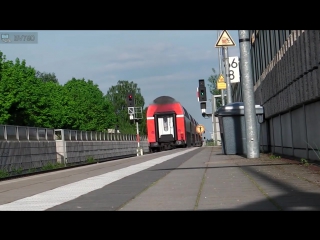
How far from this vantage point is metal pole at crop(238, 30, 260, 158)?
76.0 ft

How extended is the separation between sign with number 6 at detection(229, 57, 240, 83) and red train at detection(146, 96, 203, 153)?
11.4 meters

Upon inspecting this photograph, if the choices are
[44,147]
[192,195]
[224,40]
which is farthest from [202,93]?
[192,195]

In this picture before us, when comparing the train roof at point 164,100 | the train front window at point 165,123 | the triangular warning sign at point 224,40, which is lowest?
the train front window at point 165,123

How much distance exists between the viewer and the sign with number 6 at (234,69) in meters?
38.8

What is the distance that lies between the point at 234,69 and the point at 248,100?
16085 millimetres

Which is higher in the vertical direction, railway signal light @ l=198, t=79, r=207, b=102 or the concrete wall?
railway signal light @ l=198, t=79, r=207, b=102

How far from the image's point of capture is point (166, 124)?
53.6m

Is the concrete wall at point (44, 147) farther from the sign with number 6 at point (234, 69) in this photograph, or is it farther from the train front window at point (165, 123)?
the sign with number 6 at point (234, 69)

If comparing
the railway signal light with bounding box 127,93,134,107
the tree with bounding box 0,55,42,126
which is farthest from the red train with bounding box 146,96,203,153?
the railway signal light with bounding box 127,93,134,107

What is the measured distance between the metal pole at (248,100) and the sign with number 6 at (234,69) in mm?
15025

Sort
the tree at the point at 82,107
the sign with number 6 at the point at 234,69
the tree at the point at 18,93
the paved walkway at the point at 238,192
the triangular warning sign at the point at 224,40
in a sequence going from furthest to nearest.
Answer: the tree at the point at 82,107
the tree at the point at 18,93
the sign with number 6 at the point at 234,69
the triangular warning sign at the point at 224,40
the paved walkway at the point at 238,192

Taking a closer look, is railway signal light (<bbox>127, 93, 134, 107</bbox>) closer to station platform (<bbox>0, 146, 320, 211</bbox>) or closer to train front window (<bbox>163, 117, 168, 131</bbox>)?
station platform (<bbox>0, 146, 320, 211</bbox>)

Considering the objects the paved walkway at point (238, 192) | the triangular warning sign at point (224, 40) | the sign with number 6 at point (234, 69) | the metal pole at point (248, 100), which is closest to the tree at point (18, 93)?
the sign with number 6 at point (234, 69)
